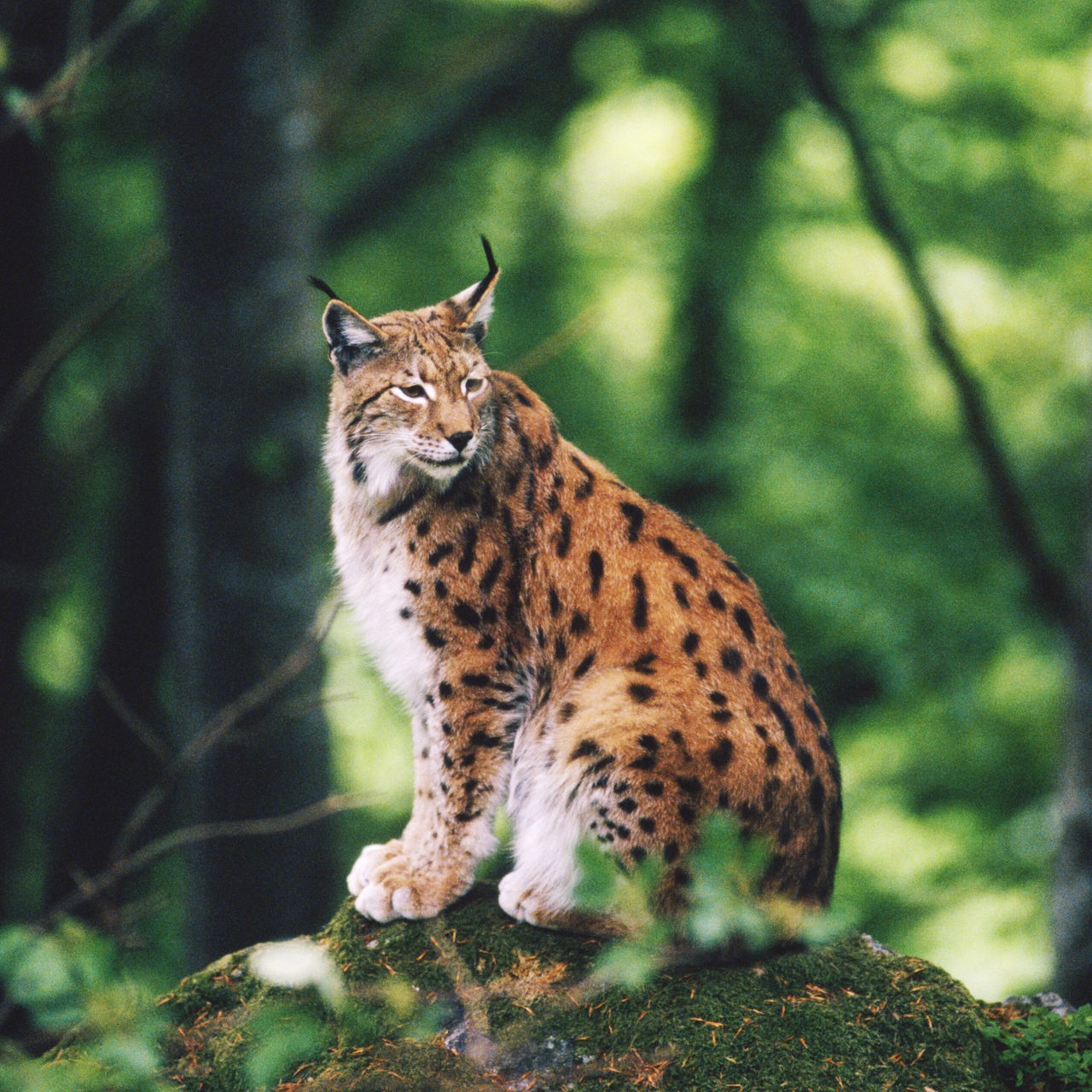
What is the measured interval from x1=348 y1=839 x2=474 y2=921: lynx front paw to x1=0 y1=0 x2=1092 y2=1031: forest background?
1.39 metres

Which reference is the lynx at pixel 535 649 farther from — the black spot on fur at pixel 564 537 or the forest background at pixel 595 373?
the forest background at pixel 595 373

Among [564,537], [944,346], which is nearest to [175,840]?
[564,537]

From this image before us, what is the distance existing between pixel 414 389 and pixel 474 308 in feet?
1.23

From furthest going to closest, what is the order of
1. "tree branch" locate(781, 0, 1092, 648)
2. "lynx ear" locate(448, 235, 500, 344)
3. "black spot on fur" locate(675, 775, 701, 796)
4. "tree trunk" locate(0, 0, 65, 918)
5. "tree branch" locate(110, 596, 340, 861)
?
1. "tree trunk" locate(0, 0, 65, 918)
2. "tree branch" locate(781, 0, 1092, 648)
3. "tree branch" locate(110, 596, 340, 861)
4. "lynx ear" locate(448, 235, 500, 344)
5. "black spot on fur" locate(675, 775, 701, 796)

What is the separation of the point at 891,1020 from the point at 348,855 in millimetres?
10465

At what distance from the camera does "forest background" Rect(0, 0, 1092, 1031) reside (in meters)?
7.04

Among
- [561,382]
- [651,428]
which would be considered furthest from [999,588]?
[561,382]

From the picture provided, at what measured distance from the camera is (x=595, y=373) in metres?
12.3

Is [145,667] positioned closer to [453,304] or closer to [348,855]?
[348,855]

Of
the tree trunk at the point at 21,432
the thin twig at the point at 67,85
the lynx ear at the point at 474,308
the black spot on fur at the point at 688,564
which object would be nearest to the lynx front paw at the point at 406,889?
the black spot on fur at the point at 688,564

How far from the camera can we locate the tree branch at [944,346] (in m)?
6.30

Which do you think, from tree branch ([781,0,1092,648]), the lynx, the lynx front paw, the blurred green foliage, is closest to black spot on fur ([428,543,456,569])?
the lynx

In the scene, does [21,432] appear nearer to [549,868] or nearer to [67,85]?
[67,85]

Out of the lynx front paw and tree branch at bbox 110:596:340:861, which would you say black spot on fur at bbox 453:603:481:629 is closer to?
tree branch at bbox 110:596:340:861
